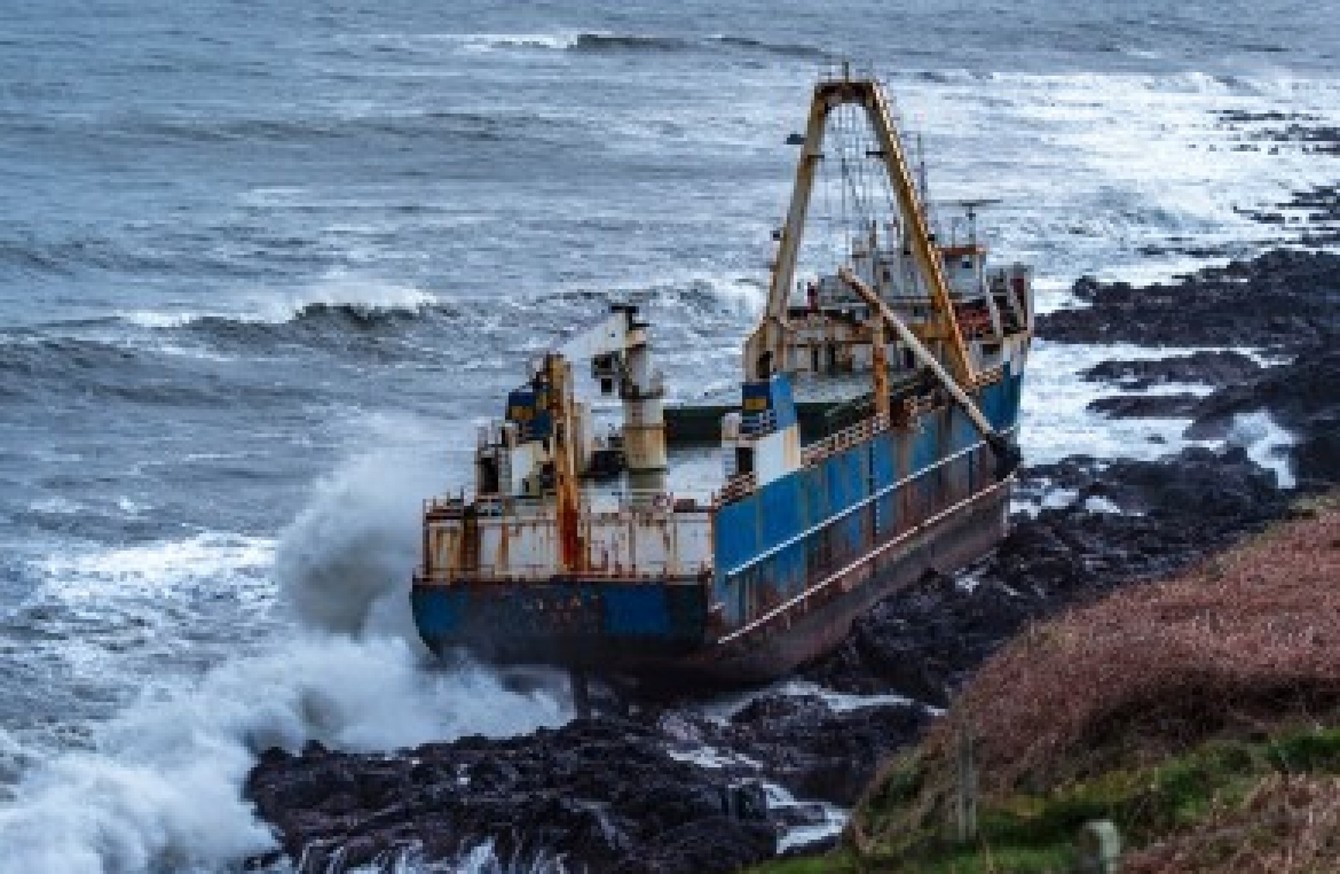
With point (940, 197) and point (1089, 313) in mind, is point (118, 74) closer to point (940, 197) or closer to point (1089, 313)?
point (940, 197)

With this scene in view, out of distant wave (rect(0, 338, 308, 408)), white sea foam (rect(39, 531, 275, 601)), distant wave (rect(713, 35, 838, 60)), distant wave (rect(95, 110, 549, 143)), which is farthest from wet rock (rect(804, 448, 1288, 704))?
distant wave (rect(713, 35, 838, 60))

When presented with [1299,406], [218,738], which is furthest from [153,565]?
[1299,406]

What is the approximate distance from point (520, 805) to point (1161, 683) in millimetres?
6502

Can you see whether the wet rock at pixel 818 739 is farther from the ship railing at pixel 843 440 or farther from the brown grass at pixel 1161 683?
the ship railing at pixel 843 440

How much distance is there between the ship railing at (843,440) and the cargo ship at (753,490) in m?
0.04

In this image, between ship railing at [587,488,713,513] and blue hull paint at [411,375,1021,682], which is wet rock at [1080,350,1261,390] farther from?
ship railing at [587,488,713,513]

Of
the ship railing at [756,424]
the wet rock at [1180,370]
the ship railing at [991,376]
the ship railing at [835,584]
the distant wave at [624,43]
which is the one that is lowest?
the wet rock at [1180,370]

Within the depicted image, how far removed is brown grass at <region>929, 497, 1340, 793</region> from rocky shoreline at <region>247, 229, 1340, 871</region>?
8.89 feet

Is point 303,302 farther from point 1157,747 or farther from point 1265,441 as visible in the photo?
point 1157,747

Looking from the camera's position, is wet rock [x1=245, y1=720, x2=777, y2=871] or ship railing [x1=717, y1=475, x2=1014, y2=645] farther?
ship railing [x1=717, y1=475, x2=1014, y2=645]

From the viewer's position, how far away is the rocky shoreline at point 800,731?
68.7 feet

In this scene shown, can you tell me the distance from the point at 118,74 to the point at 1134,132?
41.7 meters

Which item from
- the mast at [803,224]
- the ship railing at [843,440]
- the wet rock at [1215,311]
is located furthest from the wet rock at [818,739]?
the wet rock at [1215,311]

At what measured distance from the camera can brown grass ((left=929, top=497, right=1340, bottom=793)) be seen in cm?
1719
